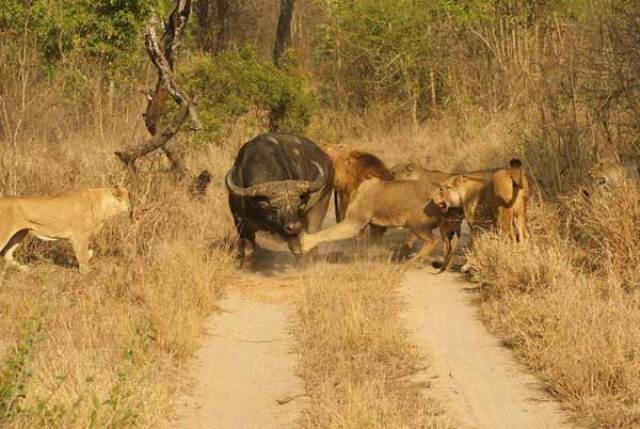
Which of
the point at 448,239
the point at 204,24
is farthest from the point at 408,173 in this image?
the point at 204,24

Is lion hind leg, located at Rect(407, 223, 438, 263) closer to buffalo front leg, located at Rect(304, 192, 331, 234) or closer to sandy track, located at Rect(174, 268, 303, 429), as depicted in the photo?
buffalo front leg, located at Rect(304, 192, 331, 234)

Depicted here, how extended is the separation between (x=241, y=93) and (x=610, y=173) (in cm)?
858

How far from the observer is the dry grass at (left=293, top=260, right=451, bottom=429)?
646 centimetres

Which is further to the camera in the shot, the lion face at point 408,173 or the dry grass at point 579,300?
the lion face at point 408,173

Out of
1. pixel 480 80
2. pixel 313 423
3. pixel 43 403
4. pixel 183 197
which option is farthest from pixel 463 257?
pixel 480 80

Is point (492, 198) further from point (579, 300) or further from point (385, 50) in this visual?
point (385, 50)

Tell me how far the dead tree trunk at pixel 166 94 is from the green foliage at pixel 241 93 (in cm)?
343

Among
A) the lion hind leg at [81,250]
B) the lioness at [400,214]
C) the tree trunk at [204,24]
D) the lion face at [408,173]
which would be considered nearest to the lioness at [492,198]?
the lioness at [400,214]

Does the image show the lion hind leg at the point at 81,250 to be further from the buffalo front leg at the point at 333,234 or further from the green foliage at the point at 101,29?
the green foliage at the point at 101,29

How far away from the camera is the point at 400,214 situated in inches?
449

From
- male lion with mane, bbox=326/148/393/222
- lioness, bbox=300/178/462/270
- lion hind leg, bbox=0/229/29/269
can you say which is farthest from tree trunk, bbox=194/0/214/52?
lion hind leg, bbox=0/229/29/269

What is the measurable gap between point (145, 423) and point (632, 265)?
16.2ft

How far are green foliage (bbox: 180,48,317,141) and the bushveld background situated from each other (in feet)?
0.12

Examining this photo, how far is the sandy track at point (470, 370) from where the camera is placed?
6727 millimetres
